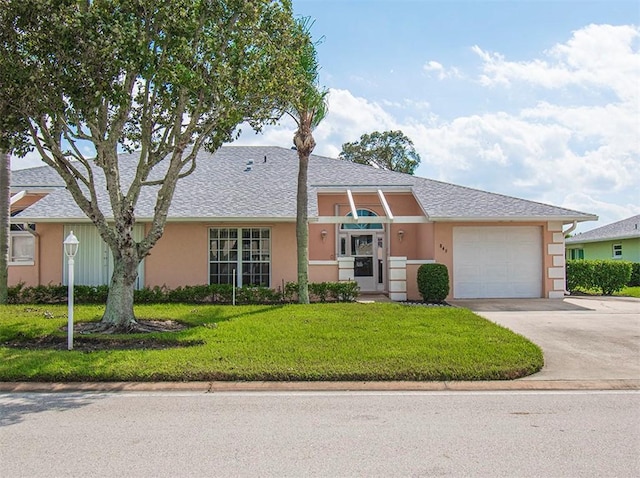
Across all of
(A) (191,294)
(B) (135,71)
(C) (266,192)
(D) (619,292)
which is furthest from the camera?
(D) (619,292)

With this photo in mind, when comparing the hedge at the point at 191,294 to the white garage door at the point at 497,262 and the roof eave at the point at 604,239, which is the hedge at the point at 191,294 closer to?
the white garage door at the point at 497,262

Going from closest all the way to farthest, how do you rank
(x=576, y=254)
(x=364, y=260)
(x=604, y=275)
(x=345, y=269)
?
(x=345, y=269)
(x=364, y=260)
(x=604, y=275)
(x=576, y=254)

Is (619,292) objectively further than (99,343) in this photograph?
Yes

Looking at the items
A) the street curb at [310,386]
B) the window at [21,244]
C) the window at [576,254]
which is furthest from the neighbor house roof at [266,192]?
the window at [576,254]

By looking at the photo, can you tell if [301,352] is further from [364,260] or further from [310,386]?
[364,260]

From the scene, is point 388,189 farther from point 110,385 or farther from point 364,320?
point 110,385

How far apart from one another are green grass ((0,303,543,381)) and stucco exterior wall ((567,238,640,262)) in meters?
19.2

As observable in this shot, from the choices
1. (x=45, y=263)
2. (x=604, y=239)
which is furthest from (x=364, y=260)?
(x=604, y=239)

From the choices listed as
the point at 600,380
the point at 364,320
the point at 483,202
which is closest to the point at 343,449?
the point at 600,380

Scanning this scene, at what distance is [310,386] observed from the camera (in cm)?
734

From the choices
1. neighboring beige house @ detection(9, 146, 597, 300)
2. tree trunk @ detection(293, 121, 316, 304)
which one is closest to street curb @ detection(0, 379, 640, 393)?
tree trunk @ detection(293, 121, 316, 304)

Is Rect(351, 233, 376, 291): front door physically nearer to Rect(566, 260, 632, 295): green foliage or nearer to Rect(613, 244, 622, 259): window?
Rect(566, 260, 632, 295): green foliage

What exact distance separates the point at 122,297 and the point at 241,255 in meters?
5.92

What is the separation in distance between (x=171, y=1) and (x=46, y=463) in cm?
816
